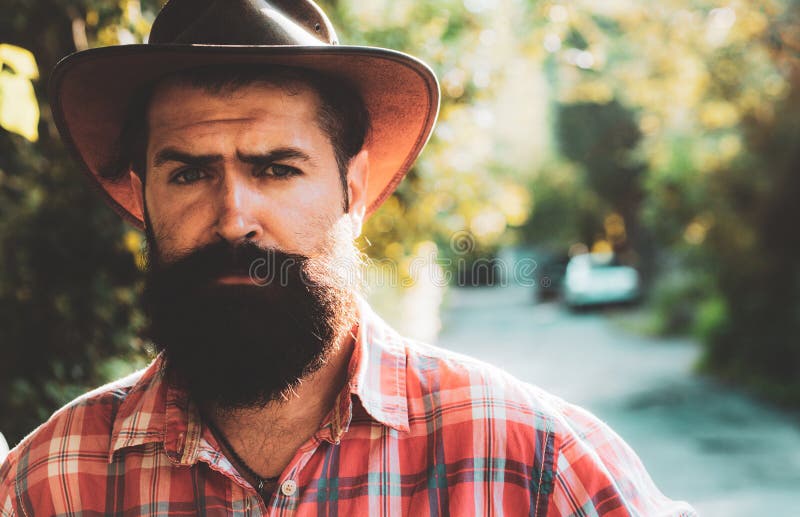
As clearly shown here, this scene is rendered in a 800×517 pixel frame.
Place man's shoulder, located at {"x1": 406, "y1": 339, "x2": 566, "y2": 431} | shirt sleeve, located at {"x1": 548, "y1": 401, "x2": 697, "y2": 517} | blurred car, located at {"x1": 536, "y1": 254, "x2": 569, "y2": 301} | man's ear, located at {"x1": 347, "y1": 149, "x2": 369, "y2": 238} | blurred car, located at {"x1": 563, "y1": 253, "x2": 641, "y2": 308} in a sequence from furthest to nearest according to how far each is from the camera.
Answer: blurred car, located at {"x1": 536, "y1": 254, "x2": 569, "y2": 301} → blurred car, located at {"x1": 563, "y1": 253, "x2": 641, "y2": 308} → man's ear, located at {"x1": 347, "y1": 149, "x2": 369, "y2": 238} → man's shoulder, located at {"x1": 406, "y1": 339, "x2": 566, "y2": 431} → shirt sleeve, located at {"x1": 548, "y1": 401, "x2": 697, "y2": 517}

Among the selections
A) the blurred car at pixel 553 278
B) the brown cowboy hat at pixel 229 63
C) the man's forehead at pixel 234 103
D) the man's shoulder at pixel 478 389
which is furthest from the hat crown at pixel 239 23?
the blurred car at pixel 553 278

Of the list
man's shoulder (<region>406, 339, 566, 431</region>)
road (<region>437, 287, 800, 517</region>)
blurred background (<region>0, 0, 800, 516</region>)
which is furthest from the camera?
road (<region>437, 287, 800, 517</region>)

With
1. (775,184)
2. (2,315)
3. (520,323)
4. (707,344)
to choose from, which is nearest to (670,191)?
(707,344)

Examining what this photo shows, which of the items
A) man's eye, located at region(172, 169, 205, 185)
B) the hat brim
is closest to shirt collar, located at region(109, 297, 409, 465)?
man's eye, located at region(172, 169, 205, 185)

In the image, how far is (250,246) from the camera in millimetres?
1841

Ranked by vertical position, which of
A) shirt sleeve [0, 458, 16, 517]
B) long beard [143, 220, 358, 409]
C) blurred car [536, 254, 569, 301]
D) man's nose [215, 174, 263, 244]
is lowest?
blurred car [536, 254, 569, 301]

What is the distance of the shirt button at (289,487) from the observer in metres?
1.73

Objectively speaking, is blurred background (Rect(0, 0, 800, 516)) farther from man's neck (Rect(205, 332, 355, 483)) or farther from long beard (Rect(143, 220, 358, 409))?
man's neck (Rect(205, 332, 355, 483))

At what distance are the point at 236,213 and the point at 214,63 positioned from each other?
38cm

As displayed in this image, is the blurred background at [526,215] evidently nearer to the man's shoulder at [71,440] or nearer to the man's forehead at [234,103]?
the man's forehead at [234,103]

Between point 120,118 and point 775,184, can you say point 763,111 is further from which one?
point 120,118

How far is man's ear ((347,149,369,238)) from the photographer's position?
7.11 feet

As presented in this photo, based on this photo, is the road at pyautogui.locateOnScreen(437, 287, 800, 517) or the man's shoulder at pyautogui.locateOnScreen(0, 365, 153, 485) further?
the road at pyautogui.locateOnScreen(437, 287, 800, 517)

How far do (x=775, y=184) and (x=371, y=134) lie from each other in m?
9.64
